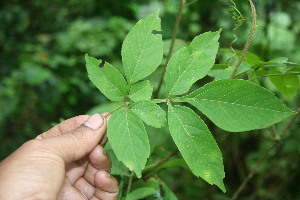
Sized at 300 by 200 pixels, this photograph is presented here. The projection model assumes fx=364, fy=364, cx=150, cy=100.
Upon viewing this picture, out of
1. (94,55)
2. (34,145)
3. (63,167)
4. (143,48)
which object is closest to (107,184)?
(63,167)

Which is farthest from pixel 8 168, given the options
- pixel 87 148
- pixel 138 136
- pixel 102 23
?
pixel 102 23

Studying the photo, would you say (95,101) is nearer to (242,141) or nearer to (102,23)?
(102,23)

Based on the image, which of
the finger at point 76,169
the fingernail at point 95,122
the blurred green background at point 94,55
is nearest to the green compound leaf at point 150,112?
the fingernail at point 95,122

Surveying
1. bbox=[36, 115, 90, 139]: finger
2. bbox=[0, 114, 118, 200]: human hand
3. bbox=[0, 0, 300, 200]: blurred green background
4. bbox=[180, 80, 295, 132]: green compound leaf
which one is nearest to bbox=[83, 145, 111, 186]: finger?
bbox=[0, 114, 118, 200]: human hand

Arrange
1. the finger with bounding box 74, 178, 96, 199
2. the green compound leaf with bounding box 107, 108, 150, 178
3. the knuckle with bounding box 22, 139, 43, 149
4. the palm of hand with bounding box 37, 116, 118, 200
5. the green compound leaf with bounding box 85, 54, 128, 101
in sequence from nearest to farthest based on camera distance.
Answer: the green compound leaf with bounding box 107, 108, 150, 178 < the green compound leaf with bounding box 85, 54, 128, 101 < the knuckle with bounding box 22, 139, 43, 149 < the palm of hand with bounding box 37, 116, 118, 200 < the finger with bounding box 74, 178, 96, 199

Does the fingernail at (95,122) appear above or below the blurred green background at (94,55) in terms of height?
above

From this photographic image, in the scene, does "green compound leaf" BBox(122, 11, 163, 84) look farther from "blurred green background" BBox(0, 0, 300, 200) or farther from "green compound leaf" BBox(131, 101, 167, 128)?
"blurred green background" BBox(0, 0, 300, 200)

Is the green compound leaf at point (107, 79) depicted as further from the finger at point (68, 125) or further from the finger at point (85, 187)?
the finger at point (85, 187)
